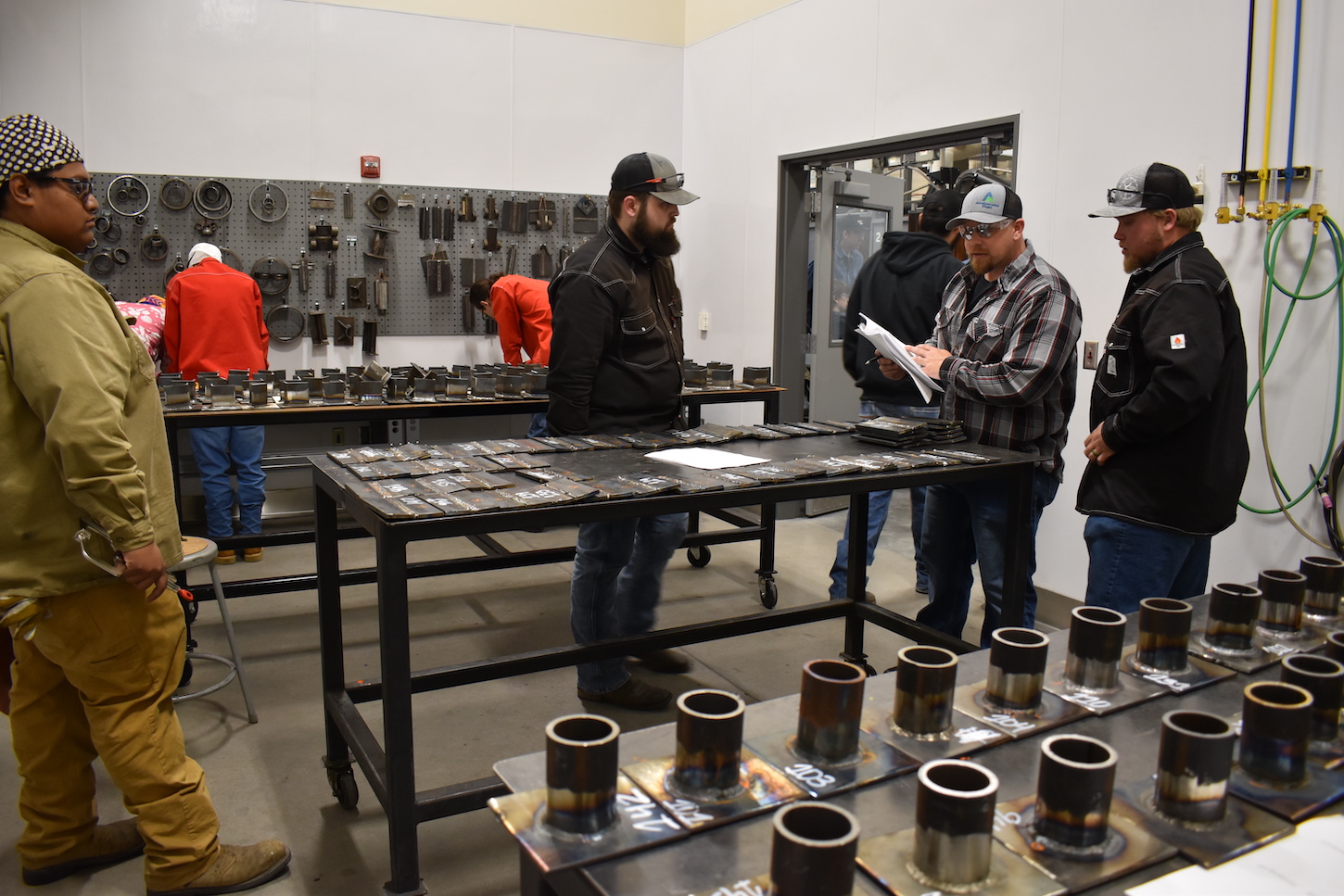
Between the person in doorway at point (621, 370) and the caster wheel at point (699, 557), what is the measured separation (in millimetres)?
1835

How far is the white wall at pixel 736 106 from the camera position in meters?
3.38

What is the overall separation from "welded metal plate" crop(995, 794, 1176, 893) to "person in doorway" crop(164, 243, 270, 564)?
15.4 feet

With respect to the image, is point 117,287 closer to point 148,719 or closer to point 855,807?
point 148,719

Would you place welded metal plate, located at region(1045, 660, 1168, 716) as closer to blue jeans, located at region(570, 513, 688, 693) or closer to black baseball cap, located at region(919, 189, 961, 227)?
blue jeans, located at region(570, 513, 688, 693)

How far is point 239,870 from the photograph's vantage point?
217 cm

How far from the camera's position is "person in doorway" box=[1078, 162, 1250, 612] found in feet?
7.86

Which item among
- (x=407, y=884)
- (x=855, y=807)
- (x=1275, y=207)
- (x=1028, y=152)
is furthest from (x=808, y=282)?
(x=855, y=807)

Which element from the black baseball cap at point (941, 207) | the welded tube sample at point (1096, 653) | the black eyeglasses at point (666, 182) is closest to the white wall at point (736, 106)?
the black baseball cap at point (941, 207)

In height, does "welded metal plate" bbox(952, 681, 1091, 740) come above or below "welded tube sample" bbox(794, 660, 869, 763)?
below

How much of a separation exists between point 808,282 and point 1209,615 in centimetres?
483

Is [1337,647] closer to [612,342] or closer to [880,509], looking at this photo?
[612,342]

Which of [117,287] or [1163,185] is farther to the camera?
[117,287]

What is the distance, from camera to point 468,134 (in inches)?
245

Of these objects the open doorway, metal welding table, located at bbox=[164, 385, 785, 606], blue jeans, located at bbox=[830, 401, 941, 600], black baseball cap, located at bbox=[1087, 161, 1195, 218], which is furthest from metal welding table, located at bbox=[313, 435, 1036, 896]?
the open doorway
